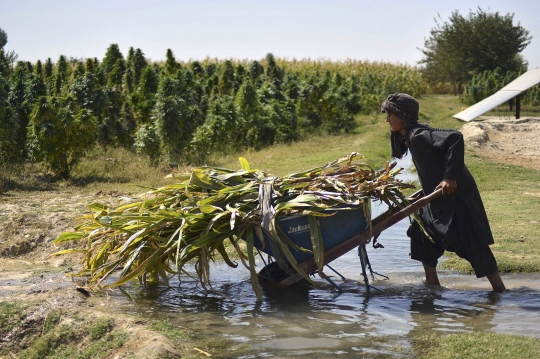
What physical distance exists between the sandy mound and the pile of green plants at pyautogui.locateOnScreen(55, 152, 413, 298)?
31.8 ft

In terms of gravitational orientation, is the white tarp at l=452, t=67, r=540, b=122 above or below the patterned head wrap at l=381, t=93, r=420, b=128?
above

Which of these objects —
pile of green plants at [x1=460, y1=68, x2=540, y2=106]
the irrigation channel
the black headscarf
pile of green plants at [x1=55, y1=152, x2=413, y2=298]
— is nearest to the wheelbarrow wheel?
the irrigation channel

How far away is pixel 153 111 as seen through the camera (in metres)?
14.4

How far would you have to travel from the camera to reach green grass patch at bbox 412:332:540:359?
400cm

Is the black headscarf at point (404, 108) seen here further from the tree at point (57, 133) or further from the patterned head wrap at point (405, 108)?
the tree at point (57, 133)

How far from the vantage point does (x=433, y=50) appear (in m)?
47.7

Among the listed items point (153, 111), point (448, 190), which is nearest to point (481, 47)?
point (153, 111)

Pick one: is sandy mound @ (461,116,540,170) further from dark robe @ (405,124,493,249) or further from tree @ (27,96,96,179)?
dark robe @ (405,124,493,249)

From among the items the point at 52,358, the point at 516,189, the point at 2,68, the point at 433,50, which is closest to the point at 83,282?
the point at 52,358

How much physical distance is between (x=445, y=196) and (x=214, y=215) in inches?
74.4

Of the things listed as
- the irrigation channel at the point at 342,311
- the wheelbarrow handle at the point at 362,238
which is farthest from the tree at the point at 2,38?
the wheelbarrow handle at the point at 362,238

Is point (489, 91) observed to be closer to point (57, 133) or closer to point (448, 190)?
point (57, 133)

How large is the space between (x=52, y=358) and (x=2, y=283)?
1.94 m

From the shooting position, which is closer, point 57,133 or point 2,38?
point 57,133
